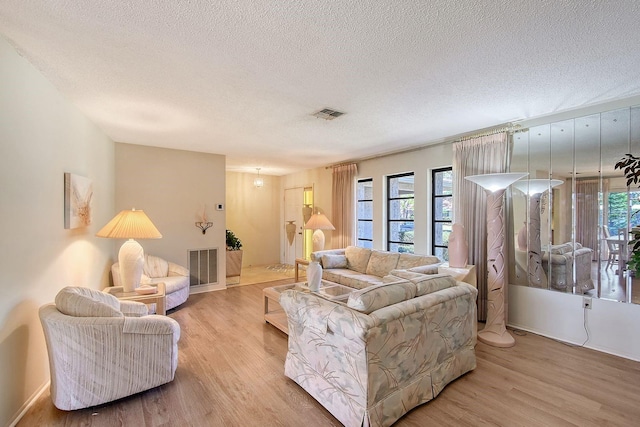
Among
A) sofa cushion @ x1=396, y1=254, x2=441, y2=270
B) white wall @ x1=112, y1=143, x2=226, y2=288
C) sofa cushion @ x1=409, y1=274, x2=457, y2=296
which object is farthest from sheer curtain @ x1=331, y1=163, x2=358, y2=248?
→ sofa cushion @ x1=409, y1=274, x2=457, y2=296

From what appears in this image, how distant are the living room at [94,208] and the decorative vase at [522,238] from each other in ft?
1.64

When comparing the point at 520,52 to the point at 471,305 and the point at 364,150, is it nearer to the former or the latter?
the point at 471,305

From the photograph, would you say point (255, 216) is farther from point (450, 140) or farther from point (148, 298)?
point (450, 140)

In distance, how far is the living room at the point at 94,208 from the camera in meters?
1.95

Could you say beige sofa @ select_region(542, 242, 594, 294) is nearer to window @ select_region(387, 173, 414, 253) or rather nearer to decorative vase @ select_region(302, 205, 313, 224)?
window @ select_region(387, 173, 414, 253)

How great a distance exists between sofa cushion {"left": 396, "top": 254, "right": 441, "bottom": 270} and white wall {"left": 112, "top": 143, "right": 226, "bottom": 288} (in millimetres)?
3154

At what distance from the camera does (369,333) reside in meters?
1.72

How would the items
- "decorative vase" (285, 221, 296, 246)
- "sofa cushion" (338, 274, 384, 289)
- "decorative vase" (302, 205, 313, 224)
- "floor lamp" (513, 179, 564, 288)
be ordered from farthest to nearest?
"decorative vase" (285, 221, 296, 246) → "decorative vase" (302, 205, 313, 224) → "sofa cushion" (338, 274, 384, 289) → "floor lamp" (513, 179, 564, 288)

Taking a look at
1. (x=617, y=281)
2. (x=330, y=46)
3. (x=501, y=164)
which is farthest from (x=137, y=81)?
(x=617, y=281)

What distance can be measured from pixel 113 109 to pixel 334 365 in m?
3.30

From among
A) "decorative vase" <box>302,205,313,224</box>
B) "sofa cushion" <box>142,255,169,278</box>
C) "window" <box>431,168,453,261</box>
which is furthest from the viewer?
"decorative vase" <box>302,205,313,224</box>

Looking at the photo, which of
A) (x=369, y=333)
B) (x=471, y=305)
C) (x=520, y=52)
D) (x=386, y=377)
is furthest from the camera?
(x=471, y=305)

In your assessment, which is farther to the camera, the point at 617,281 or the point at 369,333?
the point at 617,281

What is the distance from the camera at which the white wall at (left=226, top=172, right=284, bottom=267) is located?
7.39 meters
